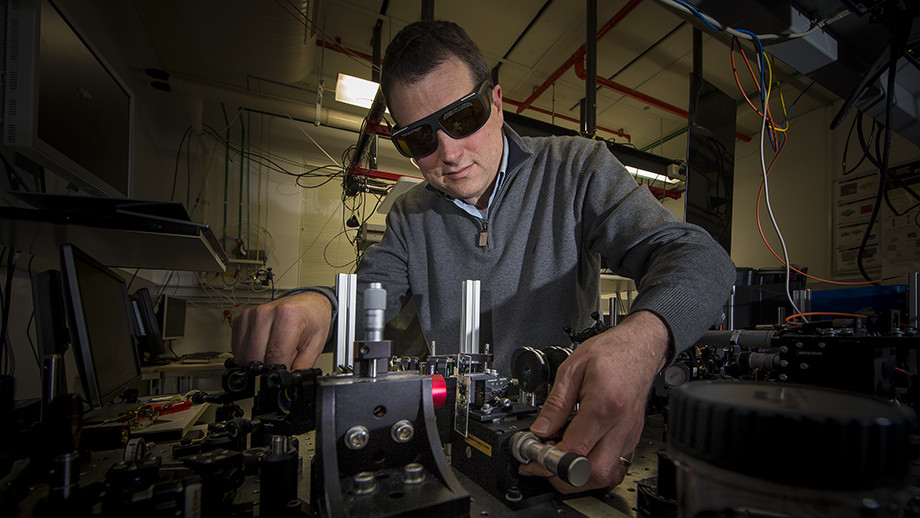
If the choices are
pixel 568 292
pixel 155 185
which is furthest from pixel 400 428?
pixel 155 185

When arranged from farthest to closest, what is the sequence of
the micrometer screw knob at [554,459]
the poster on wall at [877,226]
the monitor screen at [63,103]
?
1. the poster on wall at [877,226]
2. the monitor screen at [63,103]
3. the micrometer screw knob at [554,459]

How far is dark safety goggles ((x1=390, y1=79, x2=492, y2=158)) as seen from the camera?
4.22 feet

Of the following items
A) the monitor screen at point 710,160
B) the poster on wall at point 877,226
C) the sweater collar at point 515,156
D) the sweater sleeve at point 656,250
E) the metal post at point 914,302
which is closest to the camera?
the sweater sleeve at point 656,250

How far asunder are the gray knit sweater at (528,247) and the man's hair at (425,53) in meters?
0.35

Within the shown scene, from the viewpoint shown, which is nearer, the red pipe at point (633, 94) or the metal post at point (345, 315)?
the metal post at point (345, 315)

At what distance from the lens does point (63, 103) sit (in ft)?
5.26

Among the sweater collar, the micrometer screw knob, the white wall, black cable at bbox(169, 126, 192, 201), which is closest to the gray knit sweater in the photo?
the sweater collar

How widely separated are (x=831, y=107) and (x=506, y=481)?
6.50 m

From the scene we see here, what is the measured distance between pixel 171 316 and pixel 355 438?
390cm

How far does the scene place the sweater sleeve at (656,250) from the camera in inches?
29.4

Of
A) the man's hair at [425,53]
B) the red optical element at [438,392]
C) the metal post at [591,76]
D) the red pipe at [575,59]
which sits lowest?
the red optical element at [438,392]

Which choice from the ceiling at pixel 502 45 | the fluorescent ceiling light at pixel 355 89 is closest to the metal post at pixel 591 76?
the ceiling at pixel 502 45

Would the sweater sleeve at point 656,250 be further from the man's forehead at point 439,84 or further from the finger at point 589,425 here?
the man's forehead at point 439,84

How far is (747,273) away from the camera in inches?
105
